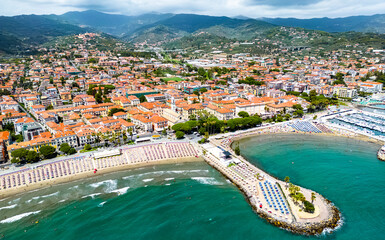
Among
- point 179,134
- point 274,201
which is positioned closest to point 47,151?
point 179,134

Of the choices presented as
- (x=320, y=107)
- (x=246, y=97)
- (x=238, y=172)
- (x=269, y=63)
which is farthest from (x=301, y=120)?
(x=269, y=63)

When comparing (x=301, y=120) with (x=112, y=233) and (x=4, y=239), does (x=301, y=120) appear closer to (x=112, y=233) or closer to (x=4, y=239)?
(x=112, y=233)

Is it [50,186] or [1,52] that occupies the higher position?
[1,52]

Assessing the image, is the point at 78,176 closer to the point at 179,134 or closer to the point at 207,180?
the point at 179,134

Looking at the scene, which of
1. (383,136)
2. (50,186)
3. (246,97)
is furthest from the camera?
(246,97)

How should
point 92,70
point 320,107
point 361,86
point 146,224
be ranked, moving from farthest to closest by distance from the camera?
1. point 92,70
2. point 361,86
3. point 320,107
4. point 146,224

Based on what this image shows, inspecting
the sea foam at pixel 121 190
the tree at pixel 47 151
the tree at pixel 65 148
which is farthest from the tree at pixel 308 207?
the tree at pixel 47 151

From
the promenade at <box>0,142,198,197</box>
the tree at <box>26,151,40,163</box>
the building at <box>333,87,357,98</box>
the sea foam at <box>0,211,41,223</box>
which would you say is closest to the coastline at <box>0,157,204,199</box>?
the promenade at <box>0,142,198,197</box>
